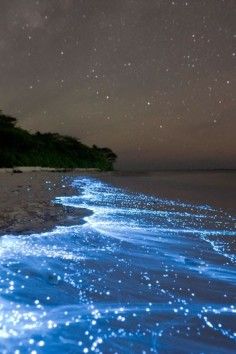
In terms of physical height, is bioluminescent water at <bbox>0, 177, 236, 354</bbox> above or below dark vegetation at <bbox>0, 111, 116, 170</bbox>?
below

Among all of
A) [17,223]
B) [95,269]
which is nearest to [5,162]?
[17,223]

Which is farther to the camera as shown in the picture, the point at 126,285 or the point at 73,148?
the point at 73,148

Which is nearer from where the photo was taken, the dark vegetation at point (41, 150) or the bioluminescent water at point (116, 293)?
the bioluminescent water at point (116, 293)

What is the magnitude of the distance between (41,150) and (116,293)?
63573 mm

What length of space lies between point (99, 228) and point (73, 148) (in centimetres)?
8681

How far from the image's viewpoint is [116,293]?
3.71m

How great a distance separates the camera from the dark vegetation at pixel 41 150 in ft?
173

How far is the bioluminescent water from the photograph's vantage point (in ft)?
8.91

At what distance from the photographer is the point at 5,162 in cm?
4747

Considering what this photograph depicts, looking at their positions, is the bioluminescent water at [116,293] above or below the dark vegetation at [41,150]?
below

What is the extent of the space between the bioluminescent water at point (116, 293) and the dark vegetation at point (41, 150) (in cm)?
4315

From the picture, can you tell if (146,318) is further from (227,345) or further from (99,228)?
(99,228)

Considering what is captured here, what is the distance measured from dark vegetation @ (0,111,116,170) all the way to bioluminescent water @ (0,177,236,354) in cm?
4315

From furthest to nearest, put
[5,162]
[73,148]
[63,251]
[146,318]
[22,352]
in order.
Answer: [73,148]
[5,162]
[63,251]
[146,318]
[22,352]
